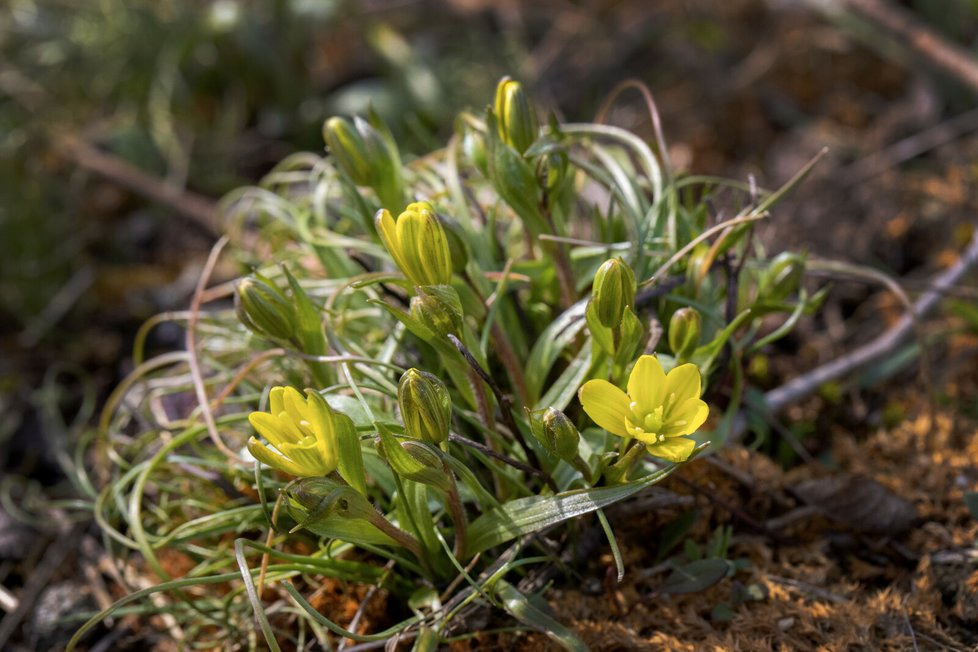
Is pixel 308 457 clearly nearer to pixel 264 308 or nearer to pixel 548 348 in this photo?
pixel 264 308

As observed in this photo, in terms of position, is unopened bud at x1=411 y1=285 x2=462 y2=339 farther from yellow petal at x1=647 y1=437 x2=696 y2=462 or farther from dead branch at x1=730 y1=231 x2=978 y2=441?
dead branch at x1=730 y1=231 x2=978 y2=441

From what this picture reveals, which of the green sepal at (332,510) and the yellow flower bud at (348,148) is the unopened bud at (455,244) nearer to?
the yellow flower bud at (348,148)

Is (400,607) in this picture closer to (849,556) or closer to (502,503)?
(502,503)

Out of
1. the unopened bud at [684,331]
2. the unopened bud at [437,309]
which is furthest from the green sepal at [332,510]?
the unopened bud at [684,331]

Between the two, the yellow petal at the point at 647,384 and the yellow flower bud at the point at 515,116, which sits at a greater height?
the yellow flower bud at the point at 515,116

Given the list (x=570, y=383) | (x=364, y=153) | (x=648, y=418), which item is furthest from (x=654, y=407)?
(x=364, y=153)

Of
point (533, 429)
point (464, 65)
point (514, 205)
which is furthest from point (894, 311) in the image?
point (464, 65)
